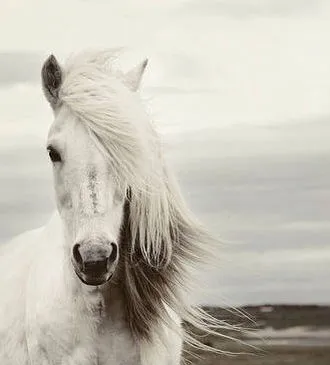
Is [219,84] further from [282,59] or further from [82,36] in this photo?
[82,36]

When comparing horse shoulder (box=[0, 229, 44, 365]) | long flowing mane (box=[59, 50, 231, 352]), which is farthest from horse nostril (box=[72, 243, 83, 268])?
horse shoulder (box=[0, 229, 44, 365])

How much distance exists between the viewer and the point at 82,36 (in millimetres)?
1654

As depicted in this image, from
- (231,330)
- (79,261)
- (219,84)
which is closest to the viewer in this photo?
(79,261)

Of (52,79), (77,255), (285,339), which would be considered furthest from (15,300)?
(285,339)

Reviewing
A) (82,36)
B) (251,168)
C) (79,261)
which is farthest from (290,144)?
(79,261)

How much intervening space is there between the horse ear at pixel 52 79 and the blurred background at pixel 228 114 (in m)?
0.23

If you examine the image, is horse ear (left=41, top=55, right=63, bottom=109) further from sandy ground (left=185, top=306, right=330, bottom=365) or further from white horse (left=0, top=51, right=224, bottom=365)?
sandy ground (left=185, top=306, right=330, bottom=365)

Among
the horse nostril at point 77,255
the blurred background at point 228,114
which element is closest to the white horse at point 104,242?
the horse nostril at point 77,255

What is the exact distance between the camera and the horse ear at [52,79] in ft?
4.26

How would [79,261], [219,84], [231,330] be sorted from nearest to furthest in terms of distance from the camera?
1. [79,261]
2. [231,330]
3. [219,84]

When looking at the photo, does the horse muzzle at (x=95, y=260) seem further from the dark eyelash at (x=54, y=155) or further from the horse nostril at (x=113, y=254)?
the dark eyelash at (x=54, y=155)

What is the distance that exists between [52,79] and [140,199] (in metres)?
0.29

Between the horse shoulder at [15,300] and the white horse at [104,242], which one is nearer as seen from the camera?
the white horse at [104,242]

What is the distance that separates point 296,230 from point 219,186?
22 centimetres
